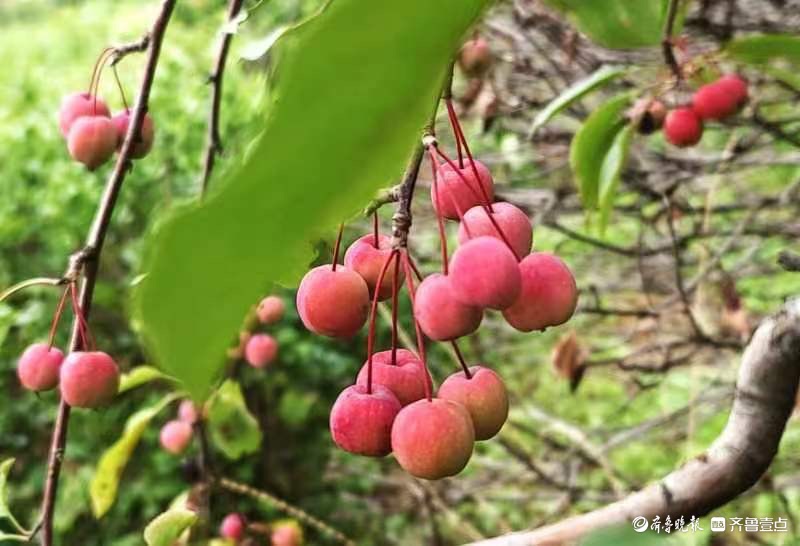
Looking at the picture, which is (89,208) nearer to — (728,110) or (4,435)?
(4,435)

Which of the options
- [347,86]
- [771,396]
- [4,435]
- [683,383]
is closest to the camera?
[347,86]

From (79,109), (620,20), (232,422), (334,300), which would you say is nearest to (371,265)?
(334,300)

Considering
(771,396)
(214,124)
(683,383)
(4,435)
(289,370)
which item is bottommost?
(683,383)

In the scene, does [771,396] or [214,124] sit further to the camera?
[214,124]

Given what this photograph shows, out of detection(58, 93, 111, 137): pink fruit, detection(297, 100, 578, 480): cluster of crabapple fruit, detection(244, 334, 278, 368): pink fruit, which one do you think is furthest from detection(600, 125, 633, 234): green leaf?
detection(244, 334, 278, 368): pink fruit

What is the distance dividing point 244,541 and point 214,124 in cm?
70

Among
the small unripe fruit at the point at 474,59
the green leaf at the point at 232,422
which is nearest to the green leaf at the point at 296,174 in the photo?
the green leaf at the point at 232,422

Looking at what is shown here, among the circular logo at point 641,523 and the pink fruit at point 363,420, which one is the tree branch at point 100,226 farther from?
the circular logo at point 641,523

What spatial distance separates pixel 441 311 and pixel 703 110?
0.81 metres

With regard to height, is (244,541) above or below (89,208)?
below

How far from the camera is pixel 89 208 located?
7.99 ft

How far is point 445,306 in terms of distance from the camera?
0.51 meters

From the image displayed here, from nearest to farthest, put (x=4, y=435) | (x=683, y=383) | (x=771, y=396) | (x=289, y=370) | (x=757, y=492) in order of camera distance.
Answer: (x=771, y=396) → (x=757, y=492) → (x=4, y=435) → (x=683, y=383) → (x=289, y=370)

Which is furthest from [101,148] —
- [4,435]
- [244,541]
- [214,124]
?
[4,435]
